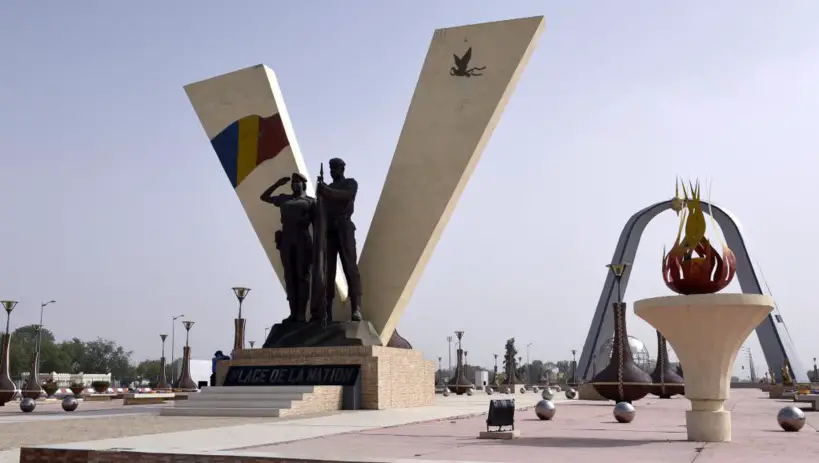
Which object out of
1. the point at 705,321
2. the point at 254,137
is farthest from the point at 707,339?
the point at 254,137

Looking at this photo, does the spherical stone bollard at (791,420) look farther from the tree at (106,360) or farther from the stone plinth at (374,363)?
the tree at (106,360)

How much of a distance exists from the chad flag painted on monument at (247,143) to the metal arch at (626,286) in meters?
33.4

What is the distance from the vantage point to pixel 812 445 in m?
8.48

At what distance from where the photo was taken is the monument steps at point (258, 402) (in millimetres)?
14656

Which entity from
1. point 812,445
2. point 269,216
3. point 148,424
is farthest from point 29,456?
point 269,216


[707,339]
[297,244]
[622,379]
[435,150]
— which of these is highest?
[435,150]

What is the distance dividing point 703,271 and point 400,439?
4050 mm

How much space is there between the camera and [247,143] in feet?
69.5

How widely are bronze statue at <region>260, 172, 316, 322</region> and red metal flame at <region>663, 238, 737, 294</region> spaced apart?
1062cm

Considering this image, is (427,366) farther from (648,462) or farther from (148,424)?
(648,462)

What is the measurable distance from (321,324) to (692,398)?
10533 mm

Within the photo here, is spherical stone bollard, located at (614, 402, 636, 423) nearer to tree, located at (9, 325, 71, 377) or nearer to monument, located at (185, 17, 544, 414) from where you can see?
monument, located at (185, 17, 544, 414)

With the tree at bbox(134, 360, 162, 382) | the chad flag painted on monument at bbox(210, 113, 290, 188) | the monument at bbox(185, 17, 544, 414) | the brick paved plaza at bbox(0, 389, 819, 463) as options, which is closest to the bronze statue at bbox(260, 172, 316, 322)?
the monument at bbox(185, 17, 544, 414)

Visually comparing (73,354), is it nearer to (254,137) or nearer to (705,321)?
(254,137)
